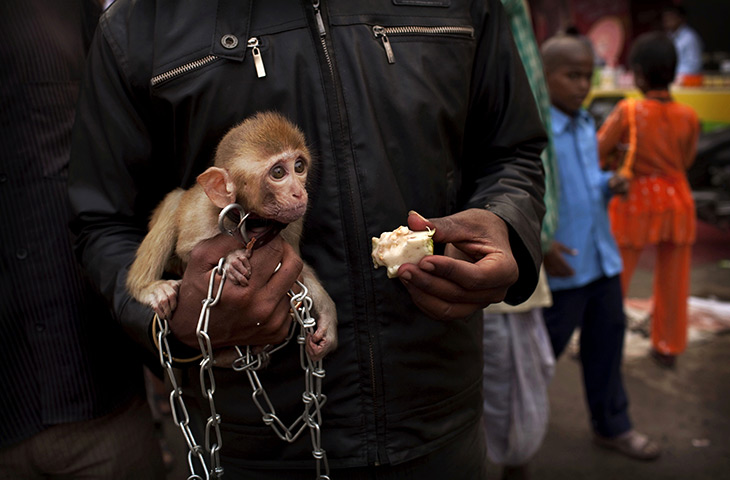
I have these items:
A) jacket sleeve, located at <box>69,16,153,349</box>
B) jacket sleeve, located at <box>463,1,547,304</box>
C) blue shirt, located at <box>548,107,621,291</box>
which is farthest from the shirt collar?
jacket sleeve, located at <box>69,16,153,349</box>

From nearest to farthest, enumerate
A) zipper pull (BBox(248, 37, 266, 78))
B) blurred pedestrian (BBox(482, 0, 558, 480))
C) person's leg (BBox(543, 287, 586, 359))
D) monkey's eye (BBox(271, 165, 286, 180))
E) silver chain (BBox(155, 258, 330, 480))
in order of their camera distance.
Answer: silver chain (BBox(155, 258, 330, 480)), monkey's eye (BBox(271, 165, 286, 180)), zipper pull (BBox(248, 37, 266, 78)), blurred pedestrian (BBox(482, 0, 558, 480)), person's leg (BBox(543, 287, 586, 359))

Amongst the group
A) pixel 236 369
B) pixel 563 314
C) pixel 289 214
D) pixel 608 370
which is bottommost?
pixel 608 370

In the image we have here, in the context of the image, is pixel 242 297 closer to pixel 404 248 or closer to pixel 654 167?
pixel 404 248

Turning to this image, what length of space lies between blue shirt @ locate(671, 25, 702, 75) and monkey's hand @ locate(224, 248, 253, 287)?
10.4m

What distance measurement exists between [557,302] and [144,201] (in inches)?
94.6

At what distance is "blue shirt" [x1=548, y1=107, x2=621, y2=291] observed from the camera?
338 cm

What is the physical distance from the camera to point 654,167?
435 cm

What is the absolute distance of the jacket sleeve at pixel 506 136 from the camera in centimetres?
159

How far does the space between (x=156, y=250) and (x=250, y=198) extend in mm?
348

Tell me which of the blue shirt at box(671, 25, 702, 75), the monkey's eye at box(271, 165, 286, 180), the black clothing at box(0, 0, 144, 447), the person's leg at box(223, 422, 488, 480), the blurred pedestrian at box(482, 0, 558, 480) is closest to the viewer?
the monkey's eye at box(271, 165, 286, 180)

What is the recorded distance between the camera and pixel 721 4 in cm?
1183

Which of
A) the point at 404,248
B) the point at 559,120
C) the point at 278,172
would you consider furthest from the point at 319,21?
the point at 559,120

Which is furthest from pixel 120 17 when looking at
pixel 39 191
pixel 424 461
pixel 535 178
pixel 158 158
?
pixel 424 461

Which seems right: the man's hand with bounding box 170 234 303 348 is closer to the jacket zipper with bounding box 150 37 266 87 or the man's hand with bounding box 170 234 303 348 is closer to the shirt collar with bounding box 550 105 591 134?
the jacket zipper with bounding box 150 37 266 87
